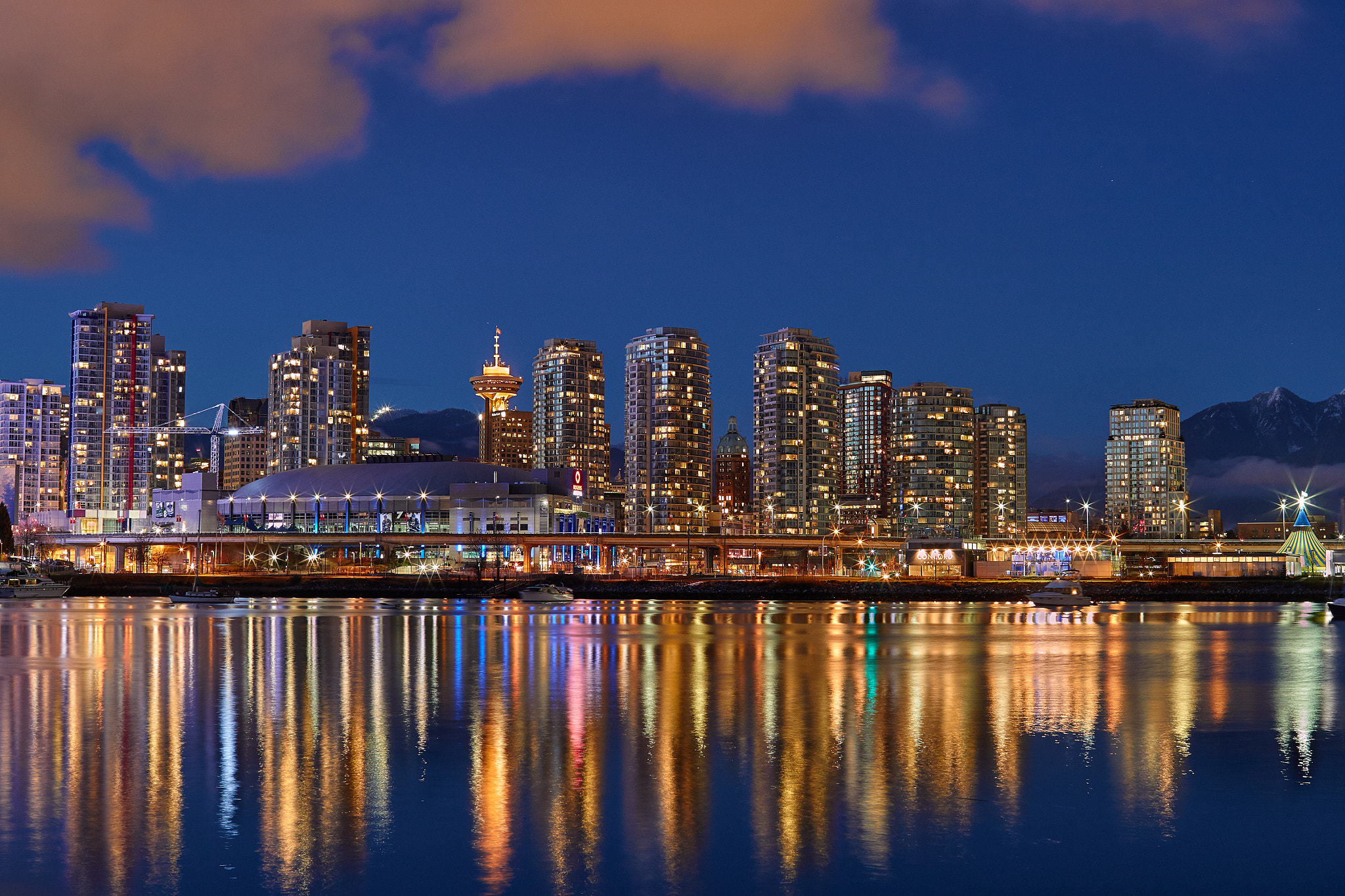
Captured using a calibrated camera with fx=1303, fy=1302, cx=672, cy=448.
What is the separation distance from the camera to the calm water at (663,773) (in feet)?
69.0

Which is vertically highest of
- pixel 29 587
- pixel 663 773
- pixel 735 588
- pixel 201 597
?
pixel 663 773

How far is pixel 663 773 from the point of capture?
29.5 metres

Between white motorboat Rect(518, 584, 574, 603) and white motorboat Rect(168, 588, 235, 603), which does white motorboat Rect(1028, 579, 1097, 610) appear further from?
white motorboat Rect(168, 588, 235, 603)

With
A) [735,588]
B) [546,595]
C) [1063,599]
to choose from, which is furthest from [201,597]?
[1063,599]

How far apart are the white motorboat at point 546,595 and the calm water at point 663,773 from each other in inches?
2876

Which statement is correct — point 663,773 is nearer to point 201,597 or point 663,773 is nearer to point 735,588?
point 201,597

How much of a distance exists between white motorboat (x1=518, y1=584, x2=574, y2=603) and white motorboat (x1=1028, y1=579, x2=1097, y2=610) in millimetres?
50894

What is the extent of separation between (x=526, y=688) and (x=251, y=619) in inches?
2262

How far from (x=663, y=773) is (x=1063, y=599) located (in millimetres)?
120310

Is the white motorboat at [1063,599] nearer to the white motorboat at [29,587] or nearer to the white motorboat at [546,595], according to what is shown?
the white motorboat at [546,595]

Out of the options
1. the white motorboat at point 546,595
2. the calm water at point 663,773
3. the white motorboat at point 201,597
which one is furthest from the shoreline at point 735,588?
the calm water at point 663,773

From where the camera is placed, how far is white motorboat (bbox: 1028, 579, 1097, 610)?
5463 inches

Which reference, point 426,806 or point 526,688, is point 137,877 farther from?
point 526,688

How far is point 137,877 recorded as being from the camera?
66.5 ft
